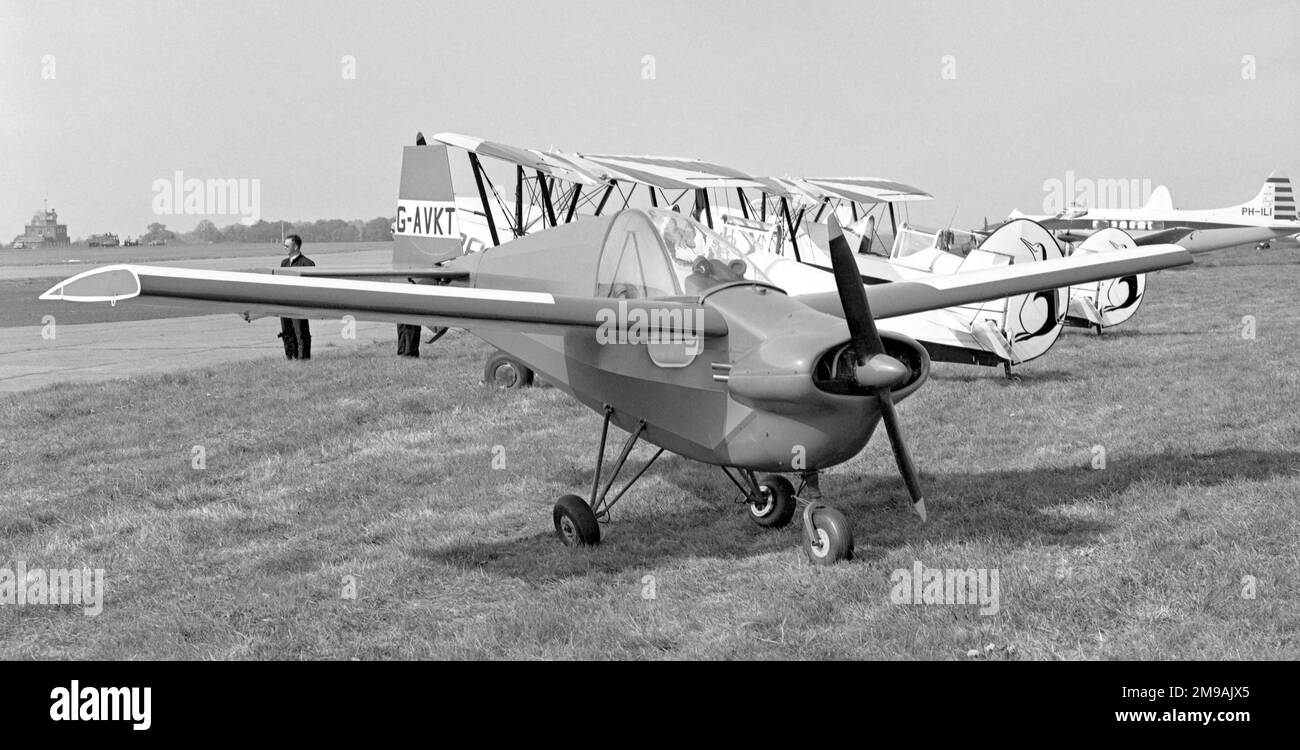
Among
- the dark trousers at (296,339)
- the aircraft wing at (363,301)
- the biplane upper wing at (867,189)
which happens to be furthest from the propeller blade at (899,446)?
the biplane upper wing at (867,189)

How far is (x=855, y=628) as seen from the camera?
206 inches

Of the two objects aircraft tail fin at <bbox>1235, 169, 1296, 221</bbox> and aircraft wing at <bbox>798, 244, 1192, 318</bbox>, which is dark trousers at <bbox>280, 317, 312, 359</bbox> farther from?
aircraft tail fin at <bbox>1235, 169, 1296, 221</bbox>

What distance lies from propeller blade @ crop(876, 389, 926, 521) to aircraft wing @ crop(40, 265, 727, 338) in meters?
1.06

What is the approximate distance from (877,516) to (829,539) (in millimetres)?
1284

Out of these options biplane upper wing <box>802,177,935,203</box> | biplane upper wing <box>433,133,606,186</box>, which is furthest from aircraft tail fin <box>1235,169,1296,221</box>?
biplane upper wing <box>433,133,606,186</box>

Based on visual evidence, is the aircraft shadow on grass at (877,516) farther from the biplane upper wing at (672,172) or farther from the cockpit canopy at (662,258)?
the biplane upper wing at (672,172)

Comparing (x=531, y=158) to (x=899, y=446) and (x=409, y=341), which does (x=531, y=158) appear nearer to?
(x=409, y=341)

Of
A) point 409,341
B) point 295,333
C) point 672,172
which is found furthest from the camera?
point 672,172

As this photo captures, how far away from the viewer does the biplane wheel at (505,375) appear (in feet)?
46.3

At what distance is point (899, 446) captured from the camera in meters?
6.01

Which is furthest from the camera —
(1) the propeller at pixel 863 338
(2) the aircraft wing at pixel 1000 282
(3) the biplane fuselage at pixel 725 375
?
(2) the aircraft wing at pixel 1000 282

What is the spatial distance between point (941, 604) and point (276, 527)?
16.0 feet

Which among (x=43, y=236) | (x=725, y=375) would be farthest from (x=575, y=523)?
(x=43, y=236)
